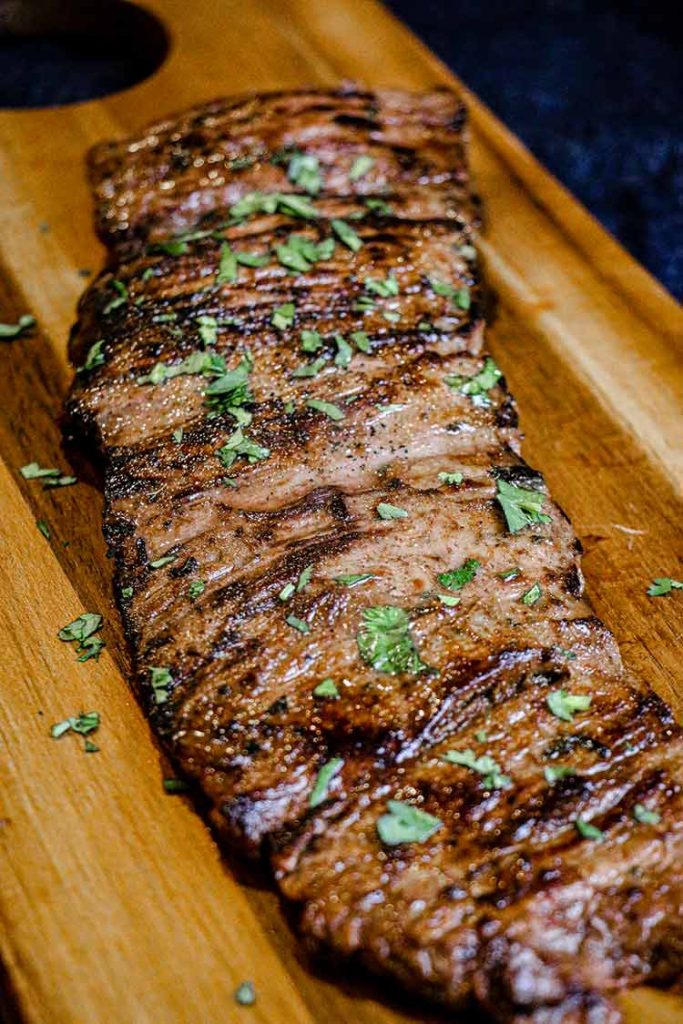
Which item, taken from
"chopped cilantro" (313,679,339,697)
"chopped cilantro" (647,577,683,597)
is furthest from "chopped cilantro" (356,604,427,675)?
"chopped cilantro" (647,577,683,597)

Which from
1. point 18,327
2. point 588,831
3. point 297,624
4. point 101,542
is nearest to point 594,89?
point 18,327

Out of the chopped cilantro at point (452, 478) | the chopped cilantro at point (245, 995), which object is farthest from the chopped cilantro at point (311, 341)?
the chopped cilantro at point (245, 995)

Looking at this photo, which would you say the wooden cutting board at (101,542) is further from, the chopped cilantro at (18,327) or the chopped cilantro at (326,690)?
the chopped cilantro at (326,690)

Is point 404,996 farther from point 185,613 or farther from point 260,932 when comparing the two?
point 185,613

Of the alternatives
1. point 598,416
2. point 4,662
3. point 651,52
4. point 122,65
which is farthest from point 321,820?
point 651,52

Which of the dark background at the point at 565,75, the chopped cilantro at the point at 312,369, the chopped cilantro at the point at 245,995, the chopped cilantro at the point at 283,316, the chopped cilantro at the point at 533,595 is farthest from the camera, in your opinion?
the dark background at the point at 565,75
